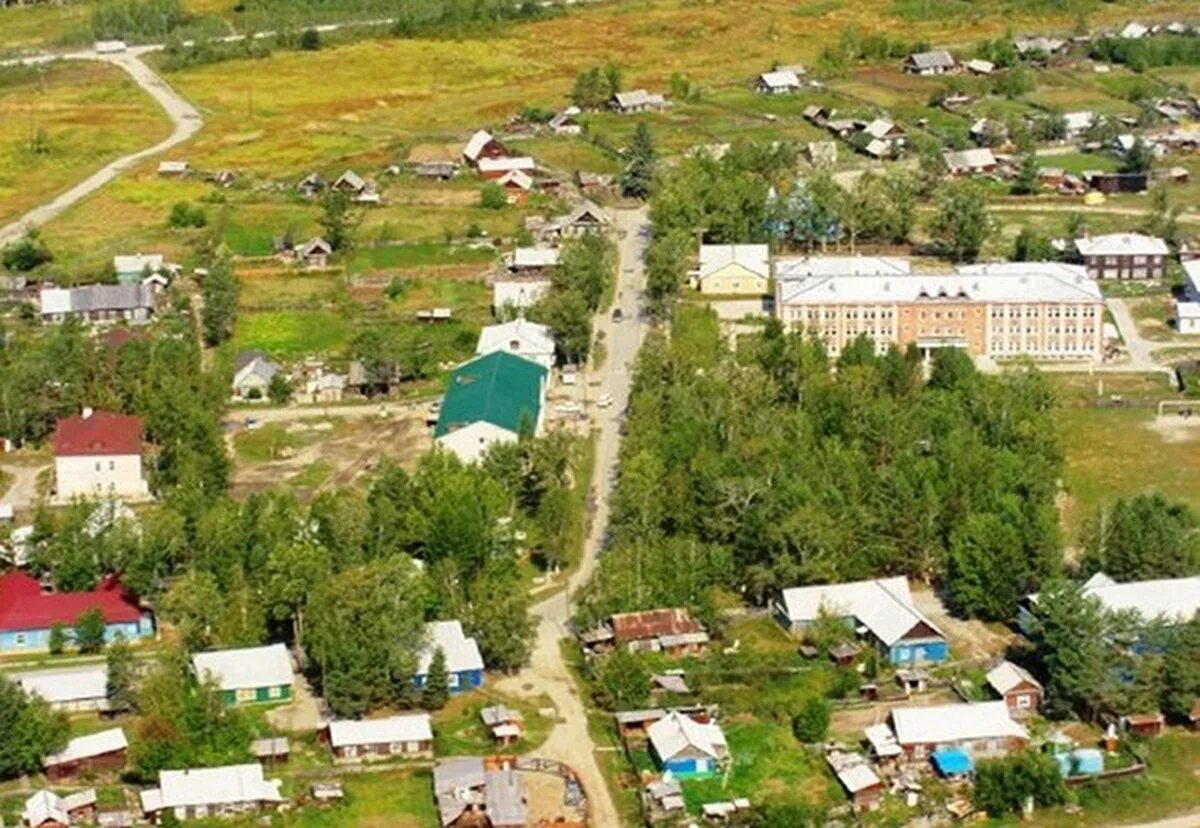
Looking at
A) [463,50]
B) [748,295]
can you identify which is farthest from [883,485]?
[463,50]

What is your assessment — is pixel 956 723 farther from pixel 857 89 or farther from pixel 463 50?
pixel 463 50

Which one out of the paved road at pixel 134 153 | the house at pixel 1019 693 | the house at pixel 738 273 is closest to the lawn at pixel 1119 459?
the house at pixel 1019 693

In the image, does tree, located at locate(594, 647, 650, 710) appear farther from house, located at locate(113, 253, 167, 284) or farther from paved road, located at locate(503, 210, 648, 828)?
house, located at locate(113, 253, 167, 284)

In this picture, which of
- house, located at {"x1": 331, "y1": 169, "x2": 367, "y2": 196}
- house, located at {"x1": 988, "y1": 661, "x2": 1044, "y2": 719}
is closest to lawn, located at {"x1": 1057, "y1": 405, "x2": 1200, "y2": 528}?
house, located at {"x1": 988, "y1": 661, "x2": 1044, "y2": 719}

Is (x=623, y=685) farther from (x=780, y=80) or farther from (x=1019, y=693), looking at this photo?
(x=780, y=80)

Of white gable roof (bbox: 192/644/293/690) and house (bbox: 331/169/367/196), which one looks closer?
white gable roof (bbox: 192/644/293/690)

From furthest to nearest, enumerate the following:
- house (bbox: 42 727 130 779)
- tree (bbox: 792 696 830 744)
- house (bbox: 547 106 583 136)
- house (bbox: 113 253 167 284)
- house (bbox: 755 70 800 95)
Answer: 1. house (bbox: 755 70 800 95)
2. house (bbox: 547 106 583 136)
3. house (bbox: 113 253 167 284)
4. tree (bbox: 792 696 830 744)
5. house (bbox: 42 727 130 779)

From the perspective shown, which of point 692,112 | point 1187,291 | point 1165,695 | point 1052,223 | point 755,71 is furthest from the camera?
point 755,71
